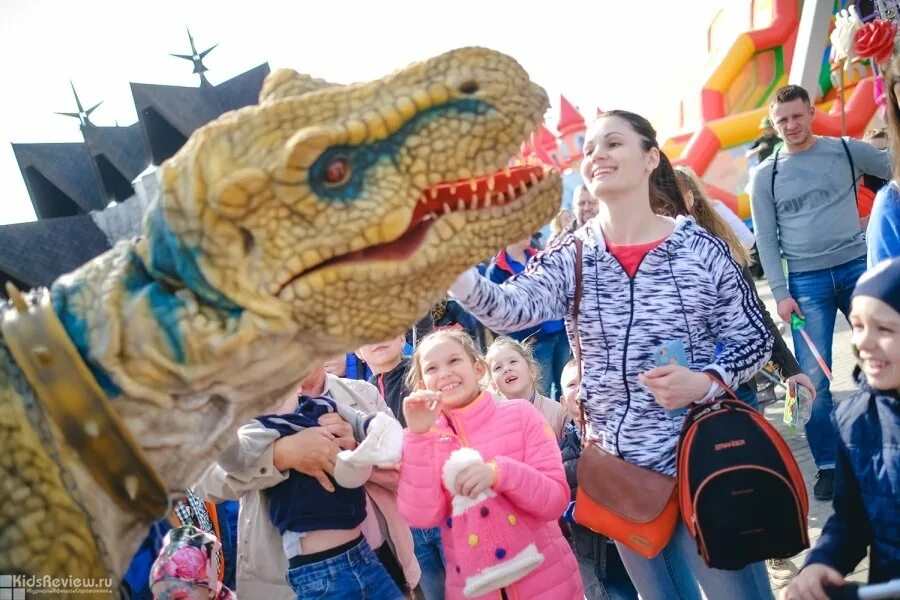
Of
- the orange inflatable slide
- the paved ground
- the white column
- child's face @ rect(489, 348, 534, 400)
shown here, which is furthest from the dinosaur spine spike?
the white column

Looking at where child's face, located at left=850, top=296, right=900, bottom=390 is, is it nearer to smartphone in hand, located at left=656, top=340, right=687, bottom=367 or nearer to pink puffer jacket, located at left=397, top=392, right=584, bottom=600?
smartphone in hand, located at left=656, top=340, right=687, bottom=367

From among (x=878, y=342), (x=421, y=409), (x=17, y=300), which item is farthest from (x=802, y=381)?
(x=17, y=300)

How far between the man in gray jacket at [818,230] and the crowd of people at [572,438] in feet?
3.00

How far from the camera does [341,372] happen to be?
4016mm

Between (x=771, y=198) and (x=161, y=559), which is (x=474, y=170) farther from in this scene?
(x=771, y=198)

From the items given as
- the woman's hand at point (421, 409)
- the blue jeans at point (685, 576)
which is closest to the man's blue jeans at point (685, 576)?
the blue jeans at point (685, 576)

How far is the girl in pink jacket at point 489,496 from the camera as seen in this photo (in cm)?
264

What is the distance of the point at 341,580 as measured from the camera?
284cm

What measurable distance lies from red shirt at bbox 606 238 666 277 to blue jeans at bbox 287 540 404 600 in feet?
5.16

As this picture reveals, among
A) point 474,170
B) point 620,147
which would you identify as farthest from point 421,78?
point 620,147

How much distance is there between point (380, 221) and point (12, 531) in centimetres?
71

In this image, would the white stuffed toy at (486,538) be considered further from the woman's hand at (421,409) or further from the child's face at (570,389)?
the child's face at (570,389)

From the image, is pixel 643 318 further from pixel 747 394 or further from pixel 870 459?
pixel 747 394

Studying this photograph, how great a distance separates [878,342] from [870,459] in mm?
322
